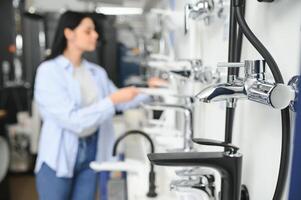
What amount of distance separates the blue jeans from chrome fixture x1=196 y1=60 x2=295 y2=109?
1.35 meters

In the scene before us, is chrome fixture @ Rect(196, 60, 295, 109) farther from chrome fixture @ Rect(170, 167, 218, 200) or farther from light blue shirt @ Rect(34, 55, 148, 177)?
light blue shirt @ Rect(34, 55, 148, 177)

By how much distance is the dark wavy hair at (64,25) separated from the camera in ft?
5.84

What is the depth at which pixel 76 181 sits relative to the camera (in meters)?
1.83

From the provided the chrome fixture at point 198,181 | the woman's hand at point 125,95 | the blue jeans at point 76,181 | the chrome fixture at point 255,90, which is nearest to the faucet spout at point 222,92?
→ the chrome fixture at point 255,90

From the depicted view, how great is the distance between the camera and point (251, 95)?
521mm

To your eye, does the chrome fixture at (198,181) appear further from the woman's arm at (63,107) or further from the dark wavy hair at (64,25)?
the dark wavy hair at (64,25)

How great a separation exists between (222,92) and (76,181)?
1498 millimetres

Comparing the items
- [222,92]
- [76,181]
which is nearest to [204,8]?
[222,92]

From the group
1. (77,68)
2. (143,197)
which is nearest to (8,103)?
(77,68)

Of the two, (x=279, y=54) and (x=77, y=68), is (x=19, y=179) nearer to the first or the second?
(x=77, y=68)

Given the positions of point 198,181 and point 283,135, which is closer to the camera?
point 283,135

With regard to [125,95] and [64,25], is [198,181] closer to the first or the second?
[125,95]

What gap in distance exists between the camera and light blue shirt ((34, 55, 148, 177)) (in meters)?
1.58

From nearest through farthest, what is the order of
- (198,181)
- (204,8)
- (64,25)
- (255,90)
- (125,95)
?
1. (255,90)
2. (198,181)
3. (204,8)
4. (125,95)
5. (64,25)
